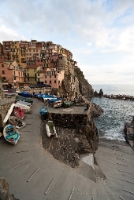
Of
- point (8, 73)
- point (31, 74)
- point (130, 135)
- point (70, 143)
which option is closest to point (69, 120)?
point (70, 143)

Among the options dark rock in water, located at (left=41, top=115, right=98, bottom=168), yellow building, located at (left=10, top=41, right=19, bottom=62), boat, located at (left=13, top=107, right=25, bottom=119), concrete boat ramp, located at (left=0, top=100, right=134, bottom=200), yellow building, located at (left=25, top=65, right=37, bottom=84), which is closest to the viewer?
concrete boat ramp, located at (left=0, top=100, right=134, bottom=200)

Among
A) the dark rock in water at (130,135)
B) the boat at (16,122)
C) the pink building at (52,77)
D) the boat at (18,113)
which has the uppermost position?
the pink building at (52,77)

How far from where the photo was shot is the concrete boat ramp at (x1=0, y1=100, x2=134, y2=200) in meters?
10.4

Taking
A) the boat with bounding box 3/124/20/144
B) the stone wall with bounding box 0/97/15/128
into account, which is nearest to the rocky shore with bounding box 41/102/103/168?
the boat with bounding box 3/124/20/144

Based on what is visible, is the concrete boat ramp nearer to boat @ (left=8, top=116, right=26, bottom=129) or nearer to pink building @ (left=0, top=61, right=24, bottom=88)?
boat @ (left=8, top=116, right=26, bottom=129)

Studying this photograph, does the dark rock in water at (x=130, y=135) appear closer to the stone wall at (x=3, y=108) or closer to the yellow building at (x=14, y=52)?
the stone wall at (x=3, y=108)

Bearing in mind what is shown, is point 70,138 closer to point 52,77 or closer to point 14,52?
point 52,77

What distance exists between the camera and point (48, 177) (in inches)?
463

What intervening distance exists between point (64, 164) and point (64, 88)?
127 ft

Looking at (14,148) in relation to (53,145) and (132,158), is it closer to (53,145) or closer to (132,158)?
(53,145)

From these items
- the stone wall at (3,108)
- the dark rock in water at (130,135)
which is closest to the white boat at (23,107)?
the stone wall at (3,108)

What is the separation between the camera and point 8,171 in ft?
38.3

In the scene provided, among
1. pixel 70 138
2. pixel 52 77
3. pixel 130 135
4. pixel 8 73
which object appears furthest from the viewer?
pixel 52 77

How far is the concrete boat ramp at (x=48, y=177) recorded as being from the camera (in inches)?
410
